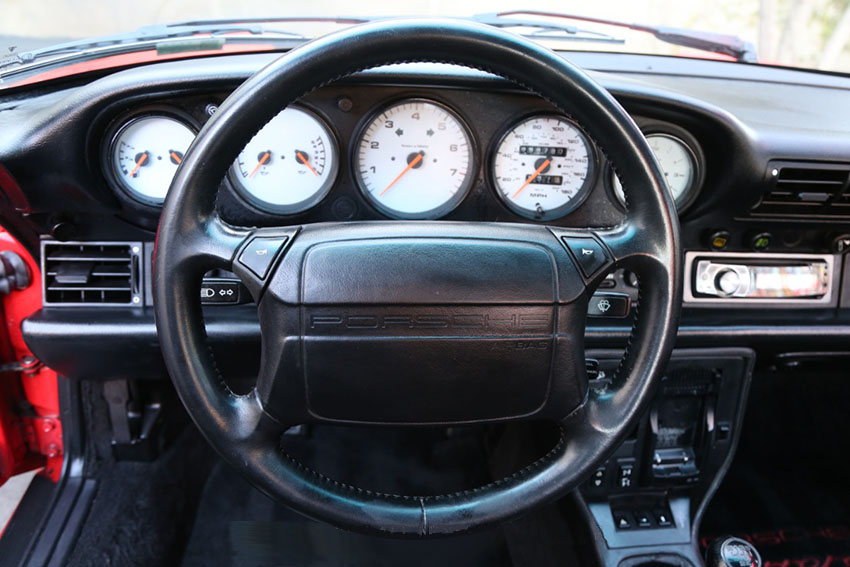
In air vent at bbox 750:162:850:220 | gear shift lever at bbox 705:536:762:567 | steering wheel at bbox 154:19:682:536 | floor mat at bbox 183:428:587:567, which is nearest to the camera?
steering wheel at bbox 154:19:682:536

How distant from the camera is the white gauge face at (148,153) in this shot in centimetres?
145

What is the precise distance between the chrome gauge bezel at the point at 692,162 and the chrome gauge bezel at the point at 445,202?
32 cm

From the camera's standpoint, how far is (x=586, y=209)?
159cm

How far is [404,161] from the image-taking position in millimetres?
1515

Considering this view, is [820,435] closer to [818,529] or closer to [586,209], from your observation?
[818,529]

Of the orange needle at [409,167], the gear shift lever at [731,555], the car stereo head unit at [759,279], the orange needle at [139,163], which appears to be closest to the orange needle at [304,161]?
the orange needle at [409,167]

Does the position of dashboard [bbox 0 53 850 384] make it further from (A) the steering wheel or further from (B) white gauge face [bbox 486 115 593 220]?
(A) the steering wheel

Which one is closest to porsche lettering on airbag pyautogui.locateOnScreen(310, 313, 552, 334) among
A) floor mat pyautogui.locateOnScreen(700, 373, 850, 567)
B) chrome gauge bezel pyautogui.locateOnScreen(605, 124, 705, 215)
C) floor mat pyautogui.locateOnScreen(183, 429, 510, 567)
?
chrome gauge bezel pyautogui.locateOnScreen(605, 124, 705, 215)

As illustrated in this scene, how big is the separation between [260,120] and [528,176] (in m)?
0.80

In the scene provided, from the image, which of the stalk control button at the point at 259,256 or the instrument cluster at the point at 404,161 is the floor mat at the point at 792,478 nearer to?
the instrument cluster at the point at 404,161

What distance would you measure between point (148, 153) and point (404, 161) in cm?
59

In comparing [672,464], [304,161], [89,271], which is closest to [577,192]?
[304,161]

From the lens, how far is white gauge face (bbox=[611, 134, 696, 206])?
1540mm

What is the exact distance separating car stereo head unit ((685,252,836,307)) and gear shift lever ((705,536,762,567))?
0.61 metres
